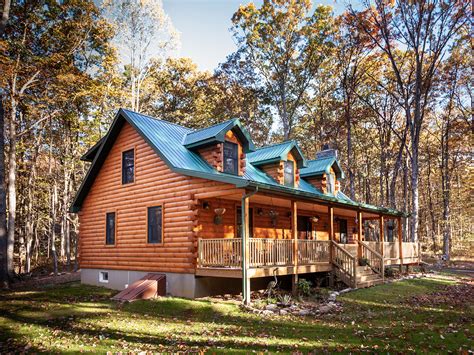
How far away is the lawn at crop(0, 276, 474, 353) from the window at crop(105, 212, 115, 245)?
12.3ft

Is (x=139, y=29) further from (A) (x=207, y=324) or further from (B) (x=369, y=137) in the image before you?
(B) (x=369, y=137)

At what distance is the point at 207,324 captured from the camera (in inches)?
394

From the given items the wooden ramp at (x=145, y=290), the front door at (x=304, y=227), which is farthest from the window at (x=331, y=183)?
the wooden ramp at (x=145, y=290)

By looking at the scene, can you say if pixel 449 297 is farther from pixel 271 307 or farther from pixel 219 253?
pixel 219 253

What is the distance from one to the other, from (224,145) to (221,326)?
780cm

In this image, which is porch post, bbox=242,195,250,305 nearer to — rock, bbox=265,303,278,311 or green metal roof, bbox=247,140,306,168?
rock, bbox=265,303,278,311

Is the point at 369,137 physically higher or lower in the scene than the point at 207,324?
higher

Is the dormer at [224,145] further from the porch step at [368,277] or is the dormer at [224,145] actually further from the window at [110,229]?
the porch step at [368,277]

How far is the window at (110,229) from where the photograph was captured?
18.1 m

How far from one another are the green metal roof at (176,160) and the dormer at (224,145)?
0.21 metres

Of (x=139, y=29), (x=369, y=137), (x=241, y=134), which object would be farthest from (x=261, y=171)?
(x=369, y=137)

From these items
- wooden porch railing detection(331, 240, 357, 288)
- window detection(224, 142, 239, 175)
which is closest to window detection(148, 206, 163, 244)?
window detection(224, 142, 239, 175)

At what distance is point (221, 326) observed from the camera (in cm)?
977

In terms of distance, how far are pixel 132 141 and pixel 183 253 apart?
6089 millimetres
